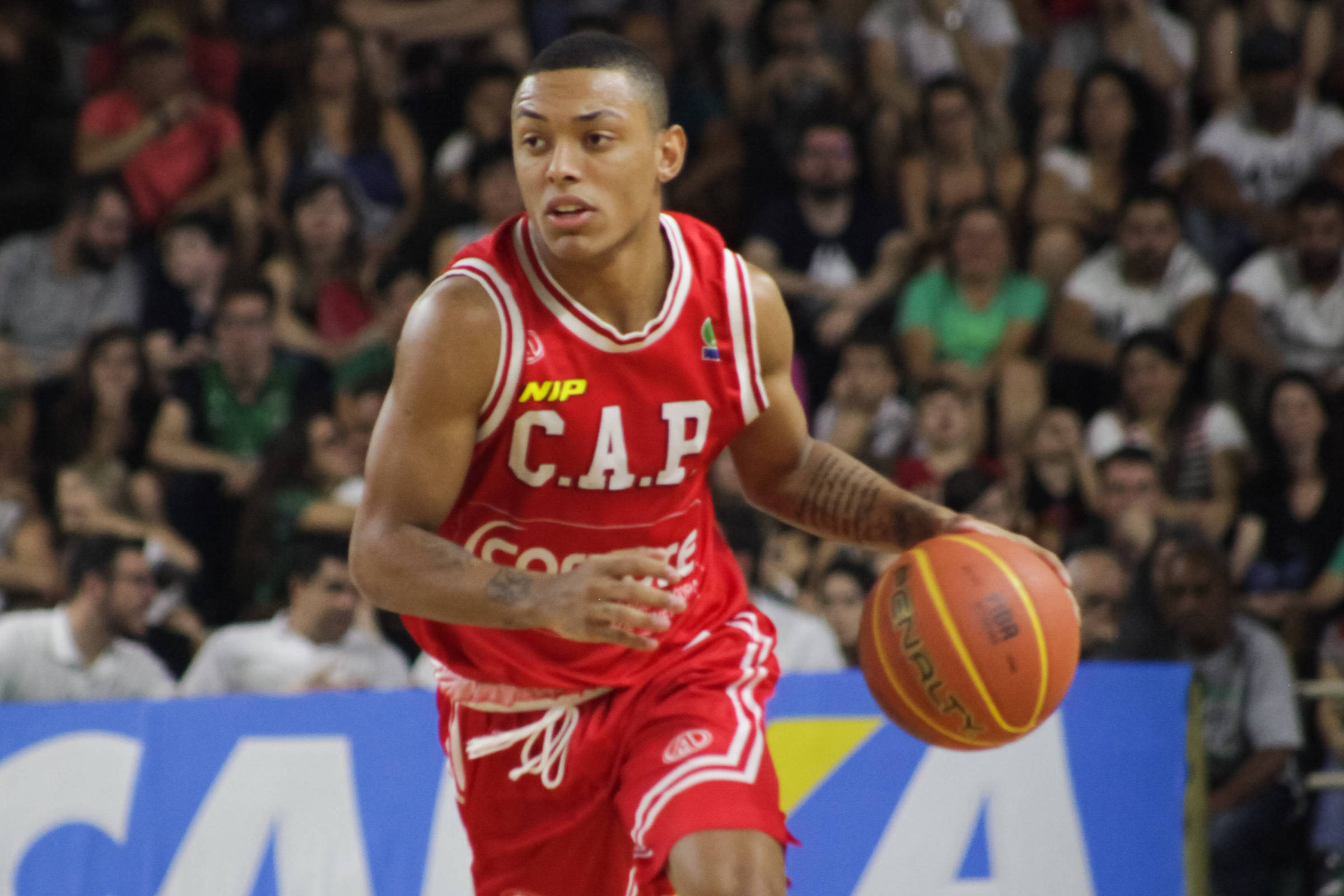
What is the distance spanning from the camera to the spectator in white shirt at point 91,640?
565 centimetres

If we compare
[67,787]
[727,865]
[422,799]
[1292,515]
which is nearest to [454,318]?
[727,865]

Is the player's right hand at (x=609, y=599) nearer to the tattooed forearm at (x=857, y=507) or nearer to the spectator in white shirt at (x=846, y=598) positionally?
the tattooed forearm at (x=857, y=507)

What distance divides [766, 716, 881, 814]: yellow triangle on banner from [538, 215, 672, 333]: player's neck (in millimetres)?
1915

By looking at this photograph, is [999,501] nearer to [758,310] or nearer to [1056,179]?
[1056,179]

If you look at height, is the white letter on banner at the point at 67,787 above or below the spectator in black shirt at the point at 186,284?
below

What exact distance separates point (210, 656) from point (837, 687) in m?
2.20

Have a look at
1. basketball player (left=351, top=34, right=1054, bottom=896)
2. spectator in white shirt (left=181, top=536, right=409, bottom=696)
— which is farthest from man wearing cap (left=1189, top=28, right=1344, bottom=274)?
basketball player (left=351, top=34, right=1054, bottom=896)

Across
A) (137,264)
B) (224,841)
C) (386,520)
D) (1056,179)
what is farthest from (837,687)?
(137,264)

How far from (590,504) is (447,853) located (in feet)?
6.22

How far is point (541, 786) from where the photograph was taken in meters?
3.41

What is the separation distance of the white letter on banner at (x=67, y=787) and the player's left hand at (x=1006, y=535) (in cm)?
260

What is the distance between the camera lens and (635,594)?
112 inches

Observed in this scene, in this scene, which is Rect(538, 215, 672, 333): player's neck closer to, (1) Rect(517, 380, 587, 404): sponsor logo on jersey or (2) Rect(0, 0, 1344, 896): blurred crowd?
(1) Rect(517, 380, 587, 404): sponsor logo on jersey

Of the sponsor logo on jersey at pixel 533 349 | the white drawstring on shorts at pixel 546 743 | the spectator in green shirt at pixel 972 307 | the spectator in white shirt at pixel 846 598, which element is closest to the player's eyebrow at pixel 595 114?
the sponsor logo on jersey at pixel 533 349
